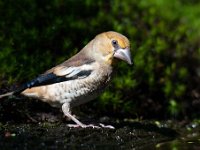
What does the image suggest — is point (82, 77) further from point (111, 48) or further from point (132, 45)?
point (132, 45)

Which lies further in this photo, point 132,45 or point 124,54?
point 132,45

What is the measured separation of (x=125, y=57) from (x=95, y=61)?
0.42 meters

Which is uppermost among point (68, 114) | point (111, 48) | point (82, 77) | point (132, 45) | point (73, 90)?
point (132, 45)

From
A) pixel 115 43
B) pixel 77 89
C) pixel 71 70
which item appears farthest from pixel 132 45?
pixel 77 89

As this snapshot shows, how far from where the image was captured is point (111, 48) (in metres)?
6.88

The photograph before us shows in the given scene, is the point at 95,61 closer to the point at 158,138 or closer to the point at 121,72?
the point at 158,138

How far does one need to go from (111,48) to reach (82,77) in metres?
0.48

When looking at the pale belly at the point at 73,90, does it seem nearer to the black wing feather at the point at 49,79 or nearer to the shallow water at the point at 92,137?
the black wing feather at the point at 49,79

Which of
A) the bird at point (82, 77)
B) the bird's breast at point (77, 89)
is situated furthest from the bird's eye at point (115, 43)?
the bird's breast at point (77, 89)

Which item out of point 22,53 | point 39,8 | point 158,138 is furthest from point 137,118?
point 39,8

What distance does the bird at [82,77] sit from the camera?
680 centimetres

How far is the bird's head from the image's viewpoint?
677cm

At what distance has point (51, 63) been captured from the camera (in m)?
8.28

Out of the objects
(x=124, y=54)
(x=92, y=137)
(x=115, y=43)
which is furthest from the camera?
(x=115, y=43)
